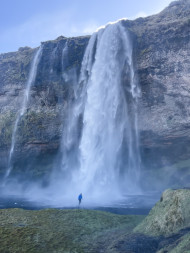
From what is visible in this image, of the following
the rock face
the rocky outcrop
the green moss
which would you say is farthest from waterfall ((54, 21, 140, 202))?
the rock face

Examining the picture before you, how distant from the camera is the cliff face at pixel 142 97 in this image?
3116 cm

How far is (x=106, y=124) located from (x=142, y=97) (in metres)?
5.89

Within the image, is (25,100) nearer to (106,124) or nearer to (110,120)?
(106,124)

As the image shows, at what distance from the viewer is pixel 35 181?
40.1 meters

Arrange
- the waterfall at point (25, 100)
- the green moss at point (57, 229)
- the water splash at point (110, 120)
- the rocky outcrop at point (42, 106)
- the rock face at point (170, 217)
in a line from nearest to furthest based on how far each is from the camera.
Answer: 1. the green moss at point (57, 229)
2. the rock face at point (170, 217)
3. the water splash at point (110, 120)
4. the rocky outcrop at point (42, 106)
5. the waterfall at point (25, 100)

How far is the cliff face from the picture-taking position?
102 ft

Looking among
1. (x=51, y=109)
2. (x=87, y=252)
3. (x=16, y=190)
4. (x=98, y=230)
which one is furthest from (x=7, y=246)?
(x=16, y=190)

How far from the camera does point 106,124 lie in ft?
110

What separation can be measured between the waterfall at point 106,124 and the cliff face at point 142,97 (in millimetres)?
1256

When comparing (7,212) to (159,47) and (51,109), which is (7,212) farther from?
(159,47)

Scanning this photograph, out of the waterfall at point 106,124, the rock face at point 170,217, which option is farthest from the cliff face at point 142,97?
the rock face at point 170,217

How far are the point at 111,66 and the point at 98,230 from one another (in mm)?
26096

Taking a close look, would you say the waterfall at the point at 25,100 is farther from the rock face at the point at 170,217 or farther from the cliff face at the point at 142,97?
the rock face at the point at 170,217

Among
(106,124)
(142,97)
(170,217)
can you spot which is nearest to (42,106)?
(106,124)
